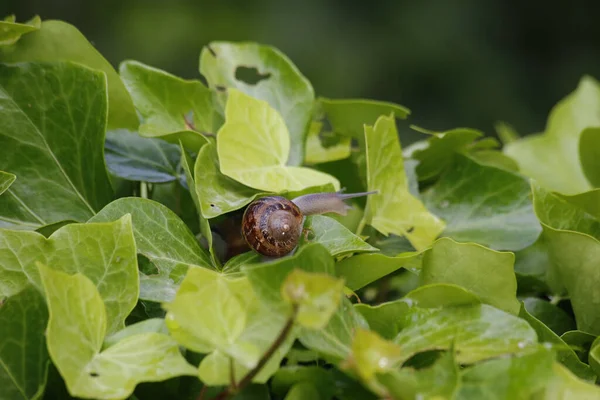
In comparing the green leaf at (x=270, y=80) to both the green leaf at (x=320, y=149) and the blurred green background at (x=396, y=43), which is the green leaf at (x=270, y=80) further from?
the blurred green background at (x=396, y=43)

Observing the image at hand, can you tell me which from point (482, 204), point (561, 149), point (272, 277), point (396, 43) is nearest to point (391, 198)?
point (482, 204)

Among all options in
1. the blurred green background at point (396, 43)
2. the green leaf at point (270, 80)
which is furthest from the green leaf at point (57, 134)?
the blurred green background at point (396, 43)

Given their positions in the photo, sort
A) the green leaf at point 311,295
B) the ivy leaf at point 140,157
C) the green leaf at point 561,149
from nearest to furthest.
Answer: the green leaf at point 311,295
the ivy leaf at point 140,157
the green leaf at point 561,149

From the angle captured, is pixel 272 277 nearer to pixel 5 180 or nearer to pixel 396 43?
pixel 5 180

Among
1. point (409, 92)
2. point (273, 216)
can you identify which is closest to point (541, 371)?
point (273, 216)

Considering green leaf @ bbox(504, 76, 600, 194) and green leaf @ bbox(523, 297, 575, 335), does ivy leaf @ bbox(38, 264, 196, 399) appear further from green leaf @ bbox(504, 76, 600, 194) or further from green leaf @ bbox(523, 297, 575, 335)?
green leaf @ bbox(504, 76, 600, 194)

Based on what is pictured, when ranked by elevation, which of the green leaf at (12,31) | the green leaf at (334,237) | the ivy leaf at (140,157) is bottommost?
the ivy leaf at (140,157)
